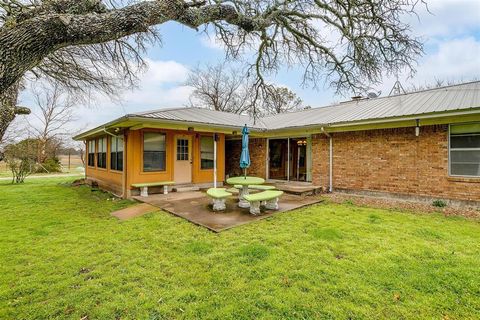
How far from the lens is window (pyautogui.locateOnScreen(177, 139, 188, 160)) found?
390 inches

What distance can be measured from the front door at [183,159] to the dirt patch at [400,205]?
17.7ft

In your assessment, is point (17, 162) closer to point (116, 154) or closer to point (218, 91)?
point (116, 154)

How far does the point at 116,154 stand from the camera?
10125 millimetres

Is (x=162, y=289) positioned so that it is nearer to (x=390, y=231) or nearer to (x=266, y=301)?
(x=266, y=301)

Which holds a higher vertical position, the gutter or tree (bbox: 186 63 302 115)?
tree (bbox: 186 63 302 115)

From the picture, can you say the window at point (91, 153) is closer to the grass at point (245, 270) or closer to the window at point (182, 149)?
the window at point (182, 149)

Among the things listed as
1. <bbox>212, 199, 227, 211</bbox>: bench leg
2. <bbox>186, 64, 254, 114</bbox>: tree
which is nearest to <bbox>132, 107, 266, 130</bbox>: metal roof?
<bbox>212, 199, 227, 211</bbox>: bench leg

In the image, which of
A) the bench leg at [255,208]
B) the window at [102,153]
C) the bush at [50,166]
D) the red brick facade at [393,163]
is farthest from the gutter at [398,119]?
the bush at [50,166]

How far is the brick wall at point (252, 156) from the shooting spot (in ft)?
40.9

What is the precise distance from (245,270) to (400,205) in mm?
6128

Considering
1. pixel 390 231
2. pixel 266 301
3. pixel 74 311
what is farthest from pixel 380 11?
pixel 74 311

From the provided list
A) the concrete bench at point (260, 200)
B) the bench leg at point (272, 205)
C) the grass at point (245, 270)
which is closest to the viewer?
the grass at point (245, 270)

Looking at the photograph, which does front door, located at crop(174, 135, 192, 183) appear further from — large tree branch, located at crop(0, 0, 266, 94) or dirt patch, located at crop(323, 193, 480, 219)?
large tree branch, located at crop(0, 0, 266, 94)

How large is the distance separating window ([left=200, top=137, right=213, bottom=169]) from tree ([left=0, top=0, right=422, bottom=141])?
3.74 meters
